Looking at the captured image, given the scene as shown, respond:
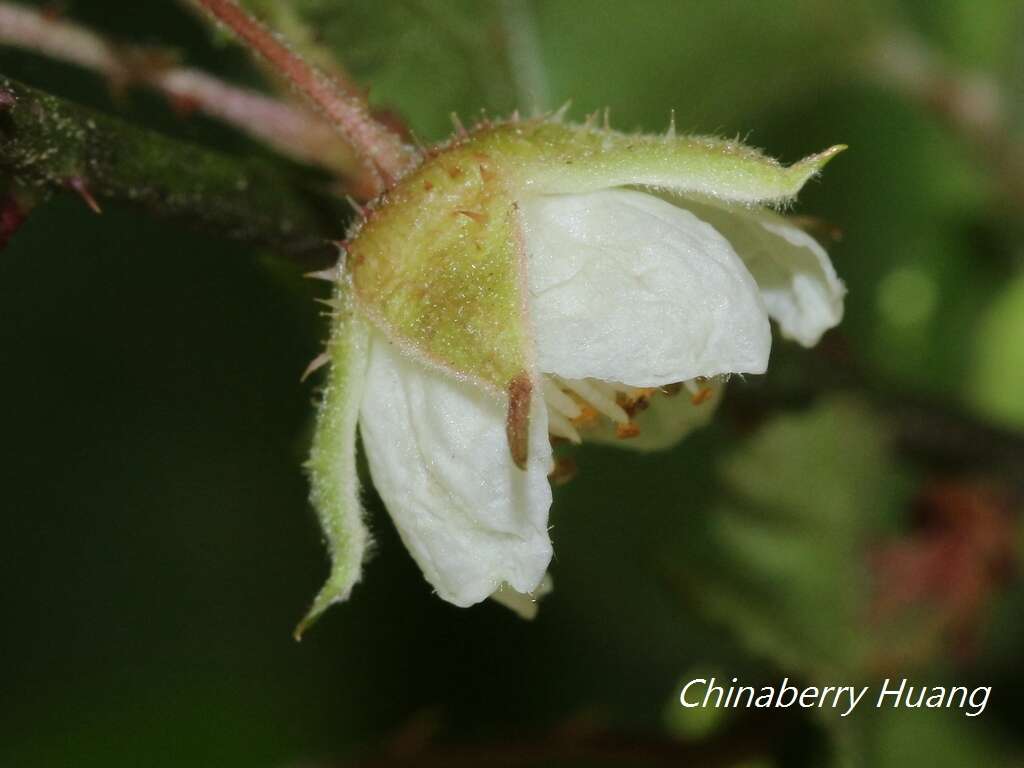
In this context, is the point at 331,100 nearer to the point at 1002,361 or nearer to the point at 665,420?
the point at 665,420

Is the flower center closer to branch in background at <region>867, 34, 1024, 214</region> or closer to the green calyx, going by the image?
the green calyx

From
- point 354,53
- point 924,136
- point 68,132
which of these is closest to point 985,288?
point 924,136

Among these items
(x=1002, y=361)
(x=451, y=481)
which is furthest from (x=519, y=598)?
(x=1002, y=361)

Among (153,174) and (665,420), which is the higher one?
(153,174)

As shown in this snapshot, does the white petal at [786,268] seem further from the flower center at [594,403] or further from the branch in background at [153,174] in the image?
the branch in background at [153,174]

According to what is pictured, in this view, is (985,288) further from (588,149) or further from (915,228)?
(588,149)

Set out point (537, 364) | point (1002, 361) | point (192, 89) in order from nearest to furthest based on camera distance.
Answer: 1. point (537, 364)
2. point (192, 89)
3. point (1002, 361)
